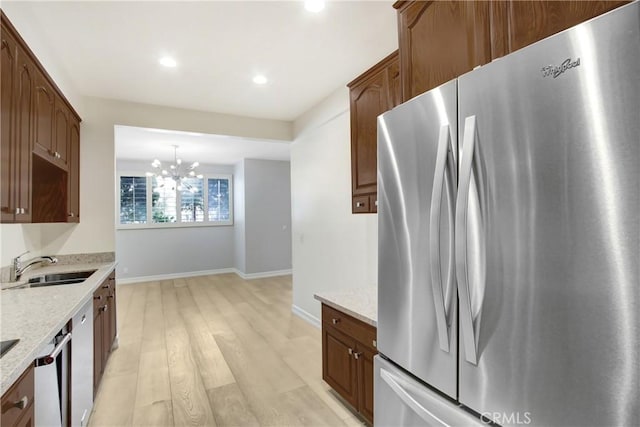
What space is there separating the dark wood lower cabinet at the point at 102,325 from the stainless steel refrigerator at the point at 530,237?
2.36 meters

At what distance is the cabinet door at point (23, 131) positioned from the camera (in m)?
1.84

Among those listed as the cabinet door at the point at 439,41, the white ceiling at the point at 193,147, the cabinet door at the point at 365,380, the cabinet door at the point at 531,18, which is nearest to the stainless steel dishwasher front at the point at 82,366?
the cabinet door at the point at 365,380

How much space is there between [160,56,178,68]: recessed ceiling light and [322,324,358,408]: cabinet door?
2.60 metres

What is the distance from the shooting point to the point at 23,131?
1924mm

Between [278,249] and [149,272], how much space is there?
2881 mm

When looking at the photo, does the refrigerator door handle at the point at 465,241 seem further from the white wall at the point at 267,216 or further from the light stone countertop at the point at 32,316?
the white wall at the point at 267,216

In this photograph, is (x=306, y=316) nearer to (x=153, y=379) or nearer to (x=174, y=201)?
(x=153, y=379)

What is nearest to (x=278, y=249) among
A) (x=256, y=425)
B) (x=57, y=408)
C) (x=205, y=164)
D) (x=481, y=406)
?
(x=205, y=164)

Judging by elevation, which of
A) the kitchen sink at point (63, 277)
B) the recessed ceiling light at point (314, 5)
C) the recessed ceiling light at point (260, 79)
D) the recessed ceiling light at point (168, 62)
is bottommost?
the kitchen sink at point (63, 277)

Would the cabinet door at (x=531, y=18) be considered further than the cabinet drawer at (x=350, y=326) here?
No

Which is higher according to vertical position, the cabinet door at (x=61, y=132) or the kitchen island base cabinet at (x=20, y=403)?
the cabinet door at (x=61, y=132)

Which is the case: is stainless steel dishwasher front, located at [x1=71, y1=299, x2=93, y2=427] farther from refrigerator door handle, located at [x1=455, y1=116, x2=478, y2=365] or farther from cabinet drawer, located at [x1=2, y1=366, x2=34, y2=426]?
refrigerator door handle, located at [x1=455, y1=116, x2=478, y2=365]

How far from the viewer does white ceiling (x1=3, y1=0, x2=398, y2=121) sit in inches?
84.4

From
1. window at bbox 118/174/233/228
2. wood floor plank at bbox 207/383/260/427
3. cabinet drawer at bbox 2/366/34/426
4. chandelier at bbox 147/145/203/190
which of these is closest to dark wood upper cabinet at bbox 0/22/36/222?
cabinet drawer at bbox 2/366/34/426
